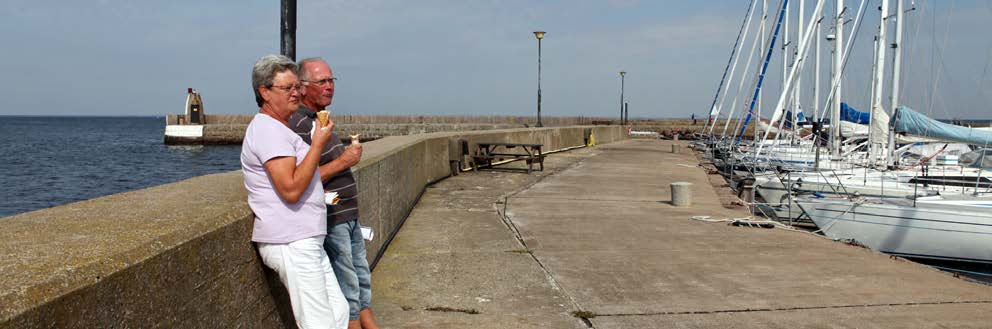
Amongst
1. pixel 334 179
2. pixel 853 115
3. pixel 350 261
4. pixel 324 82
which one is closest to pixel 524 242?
Result: pixel 350 261

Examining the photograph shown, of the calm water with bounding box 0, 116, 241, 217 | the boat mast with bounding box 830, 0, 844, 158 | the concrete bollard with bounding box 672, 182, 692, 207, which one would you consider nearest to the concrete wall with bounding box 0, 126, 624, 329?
the concrete bollard with bounding box 672, 182, 692, 207

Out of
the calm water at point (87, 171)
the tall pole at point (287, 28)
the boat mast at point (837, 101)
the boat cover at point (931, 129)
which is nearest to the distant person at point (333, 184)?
the tall pole at point (287, 28)

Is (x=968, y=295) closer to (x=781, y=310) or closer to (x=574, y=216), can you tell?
(x=781, y=310)

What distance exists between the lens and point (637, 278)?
21.0 ft

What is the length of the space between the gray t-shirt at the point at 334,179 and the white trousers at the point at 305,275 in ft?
1.45

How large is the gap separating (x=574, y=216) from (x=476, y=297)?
4.51 metres

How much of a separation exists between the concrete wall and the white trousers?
0.16 m

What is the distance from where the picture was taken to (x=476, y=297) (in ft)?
18.7

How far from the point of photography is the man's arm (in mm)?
3254

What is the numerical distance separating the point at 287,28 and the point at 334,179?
2470 mm

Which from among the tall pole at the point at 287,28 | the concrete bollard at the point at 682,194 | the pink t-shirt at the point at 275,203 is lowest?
the concrete bollard at the point at 682,194

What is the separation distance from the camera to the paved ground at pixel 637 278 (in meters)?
5.25

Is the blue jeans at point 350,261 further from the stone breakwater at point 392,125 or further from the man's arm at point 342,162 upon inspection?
the stone breakwater at point 392,125

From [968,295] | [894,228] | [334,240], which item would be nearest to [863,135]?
[894,228]
